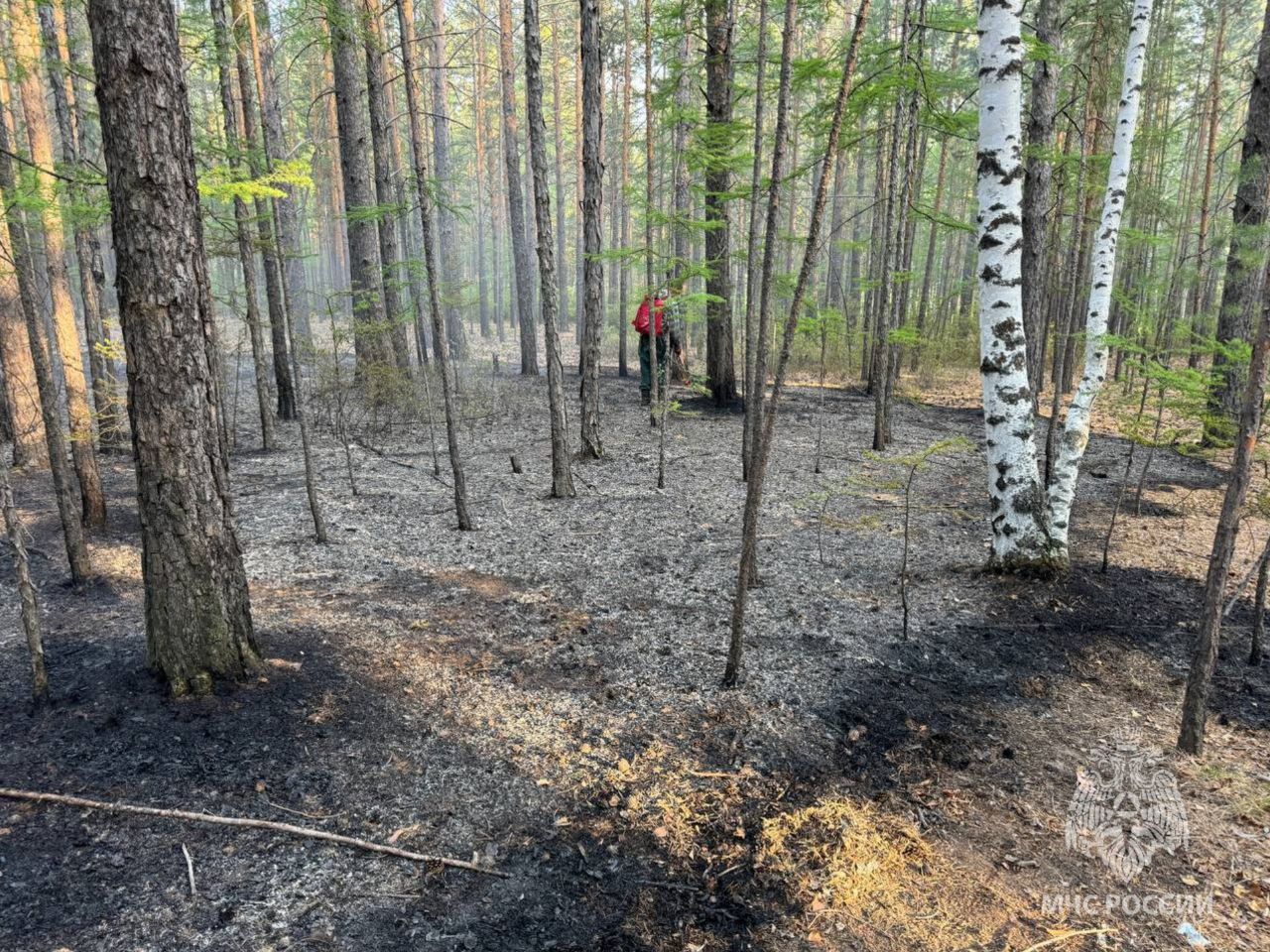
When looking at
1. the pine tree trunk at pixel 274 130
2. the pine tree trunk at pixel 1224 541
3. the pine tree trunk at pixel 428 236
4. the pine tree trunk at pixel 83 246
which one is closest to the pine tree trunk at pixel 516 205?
A: the pine tree trunk at pixel 274 130

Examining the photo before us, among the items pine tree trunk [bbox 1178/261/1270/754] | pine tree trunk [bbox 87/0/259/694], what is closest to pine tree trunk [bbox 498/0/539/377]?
pine tree trunk [bbox 87/0/259/694]

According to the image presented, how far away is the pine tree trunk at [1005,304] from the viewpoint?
5316 millimetres

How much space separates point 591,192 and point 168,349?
5966 mm

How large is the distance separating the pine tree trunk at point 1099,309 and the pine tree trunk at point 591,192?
522 centimetres

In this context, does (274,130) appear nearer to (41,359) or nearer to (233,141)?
(233,141)

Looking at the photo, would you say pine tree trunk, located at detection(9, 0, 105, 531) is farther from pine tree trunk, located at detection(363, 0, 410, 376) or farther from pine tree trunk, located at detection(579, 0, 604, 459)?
pine tree trunk, located at detection(579, 0, 604, 459)

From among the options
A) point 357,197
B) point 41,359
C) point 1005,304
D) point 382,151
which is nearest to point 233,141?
point 382,151

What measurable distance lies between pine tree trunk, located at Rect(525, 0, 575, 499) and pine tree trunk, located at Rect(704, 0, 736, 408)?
6.88 ft

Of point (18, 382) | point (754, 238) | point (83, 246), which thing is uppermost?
point (83, 246)

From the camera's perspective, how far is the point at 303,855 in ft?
9.78

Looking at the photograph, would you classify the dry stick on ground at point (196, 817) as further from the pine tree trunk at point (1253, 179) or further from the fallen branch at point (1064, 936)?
the pine tree trunk at point (1253, 179)

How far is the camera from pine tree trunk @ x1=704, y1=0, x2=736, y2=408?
354 inches

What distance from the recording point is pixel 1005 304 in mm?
5523

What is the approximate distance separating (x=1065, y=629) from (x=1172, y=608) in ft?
3.80
